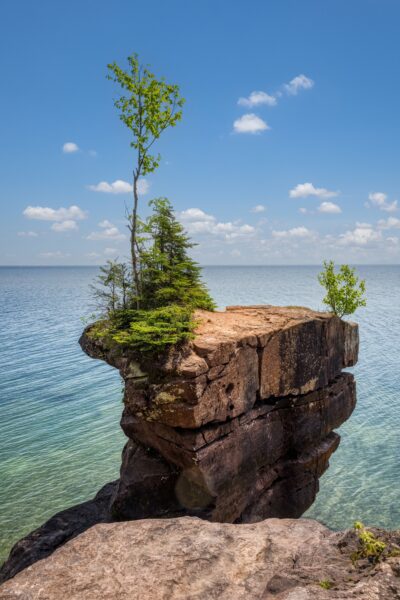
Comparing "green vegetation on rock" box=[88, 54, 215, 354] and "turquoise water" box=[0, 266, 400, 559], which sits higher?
"green vegetation on rock" box=[88, 54, 215, 354]

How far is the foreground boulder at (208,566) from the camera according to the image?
440 cm

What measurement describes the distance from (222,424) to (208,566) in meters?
7.17

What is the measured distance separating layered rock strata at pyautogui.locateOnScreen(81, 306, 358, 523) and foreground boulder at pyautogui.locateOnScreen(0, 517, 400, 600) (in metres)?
5.15

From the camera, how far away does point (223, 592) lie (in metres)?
4.97

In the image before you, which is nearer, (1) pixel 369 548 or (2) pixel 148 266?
(1) pixel 369 548

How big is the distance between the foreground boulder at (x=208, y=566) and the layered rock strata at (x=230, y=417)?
16.9 ft

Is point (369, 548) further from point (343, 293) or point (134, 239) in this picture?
point (343, 293)

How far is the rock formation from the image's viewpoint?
12000mm

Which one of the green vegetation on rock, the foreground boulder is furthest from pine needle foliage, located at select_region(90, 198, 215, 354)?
the foreground boulder

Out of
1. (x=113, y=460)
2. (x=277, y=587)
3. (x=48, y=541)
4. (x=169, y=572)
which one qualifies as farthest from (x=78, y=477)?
(x=277, y=587)

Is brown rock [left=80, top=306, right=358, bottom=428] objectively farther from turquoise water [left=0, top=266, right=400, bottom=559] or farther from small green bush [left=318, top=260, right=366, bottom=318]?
turquoise water [left=0, top=266, right=400, bottom=559]

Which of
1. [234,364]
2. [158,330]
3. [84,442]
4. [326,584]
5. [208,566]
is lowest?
[84,442]

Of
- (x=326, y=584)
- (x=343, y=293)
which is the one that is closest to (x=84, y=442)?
(x=343, y=293)

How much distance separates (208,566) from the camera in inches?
217
